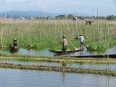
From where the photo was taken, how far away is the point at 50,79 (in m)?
13.9

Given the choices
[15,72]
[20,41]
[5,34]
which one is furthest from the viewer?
[5,34]

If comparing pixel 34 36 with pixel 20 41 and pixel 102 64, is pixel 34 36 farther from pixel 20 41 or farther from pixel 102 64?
pixel 102 64

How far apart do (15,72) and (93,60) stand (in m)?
5.05

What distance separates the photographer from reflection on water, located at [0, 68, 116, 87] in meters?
12.7

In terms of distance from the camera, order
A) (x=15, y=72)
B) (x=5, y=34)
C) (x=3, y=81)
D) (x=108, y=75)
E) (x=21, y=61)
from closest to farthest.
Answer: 1. (x=3, y=81)
2. (x=108, y=75)
3. (x=15, y=72)
4. (x=21, y=61)
5. (x=5, y=34)

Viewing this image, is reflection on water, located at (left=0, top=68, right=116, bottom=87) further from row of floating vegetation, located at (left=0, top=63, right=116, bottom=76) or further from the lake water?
row of floating vegetation, located at (left=0, top=63, right=116, bottom=76)

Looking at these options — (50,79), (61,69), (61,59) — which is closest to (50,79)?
(50,79)

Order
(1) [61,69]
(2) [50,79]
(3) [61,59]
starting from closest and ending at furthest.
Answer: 1. (2) [50,79]
2. (1) [61,69]
3. (3) [61,59]

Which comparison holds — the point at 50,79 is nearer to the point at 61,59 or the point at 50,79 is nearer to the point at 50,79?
the point at 50,79

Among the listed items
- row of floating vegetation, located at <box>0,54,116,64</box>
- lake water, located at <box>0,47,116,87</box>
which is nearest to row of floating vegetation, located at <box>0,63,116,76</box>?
lake water, located at <box>0,47,116,87</box>

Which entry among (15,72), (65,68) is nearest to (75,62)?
(65,68)

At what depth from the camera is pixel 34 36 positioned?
3425cm

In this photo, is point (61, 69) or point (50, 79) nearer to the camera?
point (50, 79)

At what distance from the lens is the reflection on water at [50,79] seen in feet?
41.8
